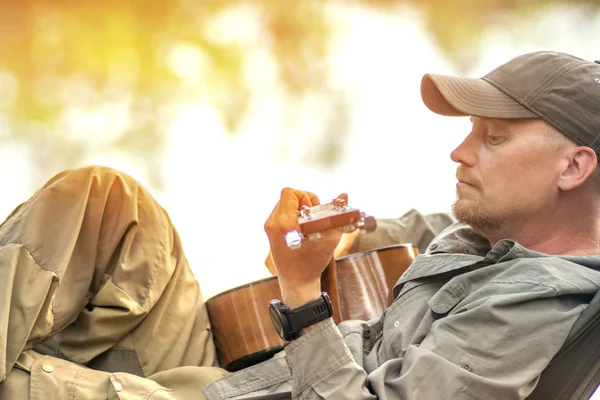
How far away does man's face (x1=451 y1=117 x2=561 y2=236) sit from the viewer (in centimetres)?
173

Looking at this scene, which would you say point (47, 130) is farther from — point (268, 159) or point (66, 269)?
point (66, 269)

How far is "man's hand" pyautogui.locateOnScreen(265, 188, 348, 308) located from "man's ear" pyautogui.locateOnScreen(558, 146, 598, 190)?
22.1 inches

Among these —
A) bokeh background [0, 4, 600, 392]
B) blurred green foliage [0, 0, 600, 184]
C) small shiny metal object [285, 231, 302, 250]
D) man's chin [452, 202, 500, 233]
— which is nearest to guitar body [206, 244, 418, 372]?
man's chin [452, 202, 500, 233]

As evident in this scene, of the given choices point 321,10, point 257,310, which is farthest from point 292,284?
point 321,10

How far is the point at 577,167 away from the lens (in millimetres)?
1728

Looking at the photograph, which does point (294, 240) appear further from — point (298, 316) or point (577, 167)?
point (577, 167)

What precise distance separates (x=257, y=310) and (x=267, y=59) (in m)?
2.30

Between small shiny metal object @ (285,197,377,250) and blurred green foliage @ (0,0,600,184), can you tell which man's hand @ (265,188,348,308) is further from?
blurred green foliage @ (0,0,600,184)

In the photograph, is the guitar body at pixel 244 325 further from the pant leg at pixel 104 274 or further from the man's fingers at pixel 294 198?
the man's fingers at pixel 294 198

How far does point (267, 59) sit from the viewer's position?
4125mm

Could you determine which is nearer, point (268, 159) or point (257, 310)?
point (257, 310)

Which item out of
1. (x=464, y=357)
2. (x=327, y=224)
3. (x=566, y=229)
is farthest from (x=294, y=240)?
(x=566, y=229)

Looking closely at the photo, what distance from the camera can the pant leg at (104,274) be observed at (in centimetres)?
176

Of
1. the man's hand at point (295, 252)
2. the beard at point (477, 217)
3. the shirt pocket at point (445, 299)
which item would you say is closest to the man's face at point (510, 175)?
the beard at point (477, 217)
